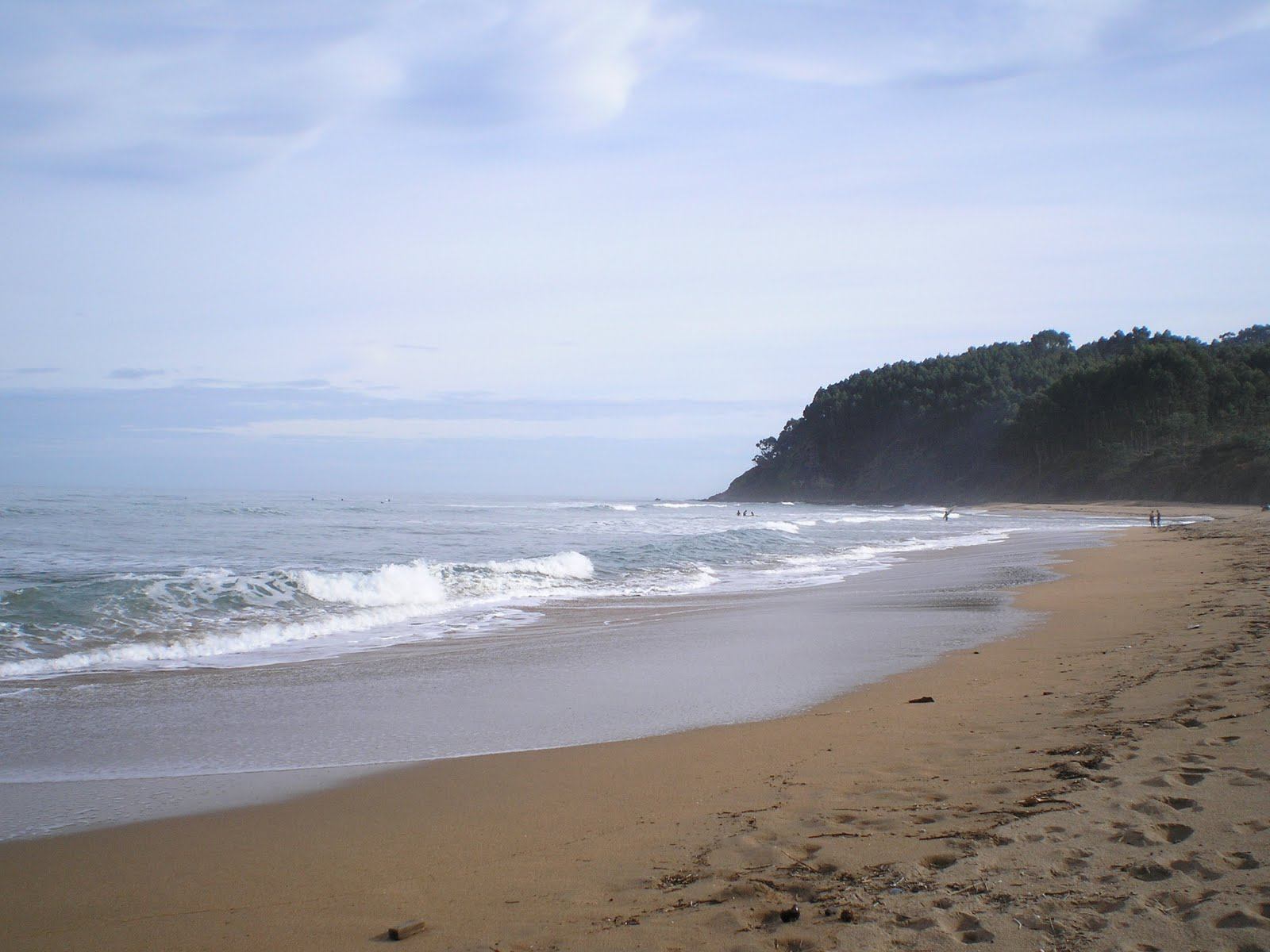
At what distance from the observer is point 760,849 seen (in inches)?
138

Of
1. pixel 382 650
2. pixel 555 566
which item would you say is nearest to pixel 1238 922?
pixel 382 650

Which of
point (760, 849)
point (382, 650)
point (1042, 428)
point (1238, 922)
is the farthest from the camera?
point (1042, 428)

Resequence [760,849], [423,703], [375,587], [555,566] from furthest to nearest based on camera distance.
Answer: [555,566], [375,587], [423,703], [760,849]

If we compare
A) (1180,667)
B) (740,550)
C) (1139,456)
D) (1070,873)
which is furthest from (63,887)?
(1139,456)

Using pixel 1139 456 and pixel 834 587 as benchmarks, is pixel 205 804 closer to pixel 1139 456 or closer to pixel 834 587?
pixel 834 587

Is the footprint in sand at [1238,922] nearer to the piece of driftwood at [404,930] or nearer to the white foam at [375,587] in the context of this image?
the piece of driftwood at [404,930]

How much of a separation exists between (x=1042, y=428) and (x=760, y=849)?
291 ft

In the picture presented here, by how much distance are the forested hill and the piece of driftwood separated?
197 feet

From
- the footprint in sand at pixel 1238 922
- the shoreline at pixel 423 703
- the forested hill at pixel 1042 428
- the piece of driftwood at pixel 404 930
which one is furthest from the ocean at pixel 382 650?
the forested hill at pixel 1042 428

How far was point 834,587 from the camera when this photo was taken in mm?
15297

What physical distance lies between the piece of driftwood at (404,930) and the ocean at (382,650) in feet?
7.09

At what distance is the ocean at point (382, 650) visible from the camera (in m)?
5.54

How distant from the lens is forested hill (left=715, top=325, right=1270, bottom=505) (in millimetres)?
64438

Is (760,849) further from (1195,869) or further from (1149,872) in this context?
(1195,869)
